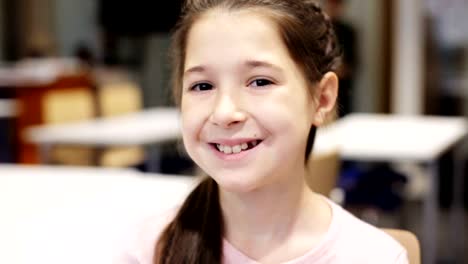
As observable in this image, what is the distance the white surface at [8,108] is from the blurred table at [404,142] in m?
2.84

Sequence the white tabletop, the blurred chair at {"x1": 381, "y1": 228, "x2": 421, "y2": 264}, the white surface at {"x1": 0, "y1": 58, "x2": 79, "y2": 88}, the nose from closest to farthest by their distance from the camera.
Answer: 1. the nose
2. the blurred chair at {"x1": 381, "y1": 228, "x2": 421, "y2": 264}
3. the white tabletop
4. the white surface at {"x1": 0, "y1": 58, "x2": 79, "y2": 88}

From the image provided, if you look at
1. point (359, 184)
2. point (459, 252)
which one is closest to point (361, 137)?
point (359, 184)

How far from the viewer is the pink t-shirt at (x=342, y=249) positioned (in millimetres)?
1057

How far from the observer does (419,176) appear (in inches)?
221

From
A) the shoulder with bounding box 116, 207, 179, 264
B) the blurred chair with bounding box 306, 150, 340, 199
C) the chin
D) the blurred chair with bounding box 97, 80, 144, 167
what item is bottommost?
the blurred chair with bounding box 97, 80, 144, 167

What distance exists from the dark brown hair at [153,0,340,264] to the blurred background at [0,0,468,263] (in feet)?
2.51

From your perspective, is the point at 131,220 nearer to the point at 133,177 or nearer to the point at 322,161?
the point at 133,177

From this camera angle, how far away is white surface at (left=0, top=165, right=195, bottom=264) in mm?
1410

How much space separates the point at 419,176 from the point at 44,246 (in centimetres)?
454

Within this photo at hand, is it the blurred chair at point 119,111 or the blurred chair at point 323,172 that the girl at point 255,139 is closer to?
the blurred chair at point 323,172

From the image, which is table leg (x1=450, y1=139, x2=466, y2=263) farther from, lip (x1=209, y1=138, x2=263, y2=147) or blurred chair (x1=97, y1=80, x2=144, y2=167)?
lip (x1=209, y1=138, x2=263, y2=147)

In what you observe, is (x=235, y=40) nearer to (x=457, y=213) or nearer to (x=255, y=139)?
(x=255, y=139)

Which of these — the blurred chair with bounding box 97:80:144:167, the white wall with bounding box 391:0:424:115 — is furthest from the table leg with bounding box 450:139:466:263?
the blurred chair with bounding box 97:80:144:167

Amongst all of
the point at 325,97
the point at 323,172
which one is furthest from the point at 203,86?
the point at 323,172
